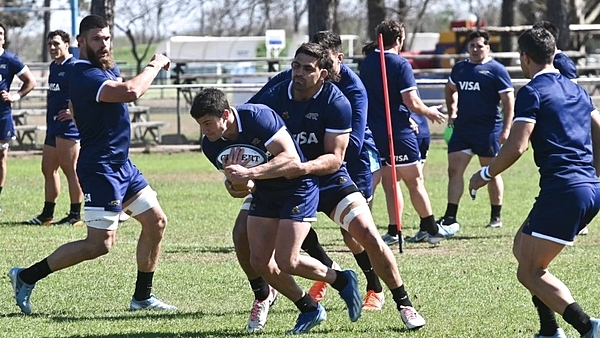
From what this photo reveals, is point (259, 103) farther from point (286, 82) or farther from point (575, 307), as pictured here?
point (575, 307)

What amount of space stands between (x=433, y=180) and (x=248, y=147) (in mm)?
10836

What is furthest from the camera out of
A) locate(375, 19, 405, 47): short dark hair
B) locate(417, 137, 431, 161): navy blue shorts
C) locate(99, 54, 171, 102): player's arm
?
locate(417, 137, 431, 161): navy blue shorts

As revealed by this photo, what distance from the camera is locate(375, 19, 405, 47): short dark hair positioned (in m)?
10.1

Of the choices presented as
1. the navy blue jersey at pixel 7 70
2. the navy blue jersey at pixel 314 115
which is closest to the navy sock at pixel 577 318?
the navy blue jersey at pixel 314 115

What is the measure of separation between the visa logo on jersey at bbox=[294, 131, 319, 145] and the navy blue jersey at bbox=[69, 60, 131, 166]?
4.40 ft

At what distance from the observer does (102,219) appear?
722 cm

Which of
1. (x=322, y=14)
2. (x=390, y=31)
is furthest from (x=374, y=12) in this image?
(x=390, y=31)

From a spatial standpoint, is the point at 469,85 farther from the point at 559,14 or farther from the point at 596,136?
the point at 559,14

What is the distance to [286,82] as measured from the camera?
6.98 metres

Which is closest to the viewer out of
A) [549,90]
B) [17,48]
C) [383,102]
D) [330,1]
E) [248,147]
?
[549,90]

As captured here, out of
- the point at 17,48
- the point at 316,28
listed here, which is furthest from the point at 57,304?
the point at 17,48

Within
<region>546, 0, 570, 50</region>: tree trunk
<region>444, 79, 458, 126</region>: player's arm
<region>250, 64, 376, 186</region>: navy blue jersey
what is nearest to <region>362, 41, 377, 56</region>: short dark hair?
<region>444, 79, 458, 126</region>: player's arm

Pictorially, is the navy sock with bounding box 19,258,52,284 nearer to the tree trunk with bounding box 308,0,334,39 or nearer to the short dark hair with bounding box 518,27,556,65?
the short dark hair with bounding box 518,27,556,65

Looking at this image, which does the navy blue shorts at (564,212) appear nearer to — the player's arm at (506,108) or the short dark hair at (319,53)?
the short dark hair at (319,53)
